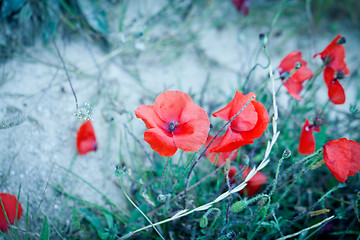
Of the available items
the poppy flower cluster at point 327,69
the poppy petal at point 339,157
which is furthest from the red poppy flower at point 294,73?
the poppy petal at point 339,157

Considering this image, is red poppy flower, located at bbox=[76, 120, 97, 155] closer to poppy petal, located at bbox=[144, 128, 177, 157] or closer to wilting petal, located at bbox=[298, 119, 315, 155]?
poppy petal, located at bbox=[144, 128, 177, 157]

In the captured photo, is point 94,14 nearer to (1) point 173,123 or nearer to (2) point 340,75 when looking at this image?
(1) point 173,123

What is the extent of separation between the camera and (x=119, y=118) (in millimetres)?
1328

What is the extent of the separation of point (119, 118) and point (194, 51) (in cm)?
71

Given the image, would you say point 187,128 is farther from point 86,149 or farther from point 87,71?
point 87,71

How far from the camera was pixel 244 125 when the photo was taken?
836mm

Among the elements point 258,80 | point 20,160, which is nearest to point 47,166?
point 20,160

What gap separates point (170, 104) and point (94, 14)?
2.94ft

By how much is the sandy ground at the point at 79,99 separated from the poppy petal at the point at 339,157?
605mm

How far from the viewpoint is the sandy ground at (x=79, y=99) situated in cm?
106

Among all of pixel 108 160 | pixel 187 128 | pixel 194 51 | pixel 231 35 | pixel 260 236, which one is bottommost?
pixel 260 236

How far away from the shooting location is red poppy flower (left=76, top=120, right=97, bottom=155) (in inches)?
44.7

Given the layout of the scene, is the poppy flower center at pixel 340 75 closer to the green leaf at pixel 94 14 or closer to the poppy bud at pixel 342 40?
the poppy bud at pixel 342 40

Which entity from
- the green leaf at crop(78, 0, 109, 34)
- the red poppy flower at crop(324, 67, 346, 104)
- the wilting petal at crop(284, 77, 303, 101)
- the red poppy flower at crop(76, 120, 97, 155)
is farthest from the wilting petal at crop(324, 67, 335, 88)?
the green leaf at crop(78, 0, 109, 34)
